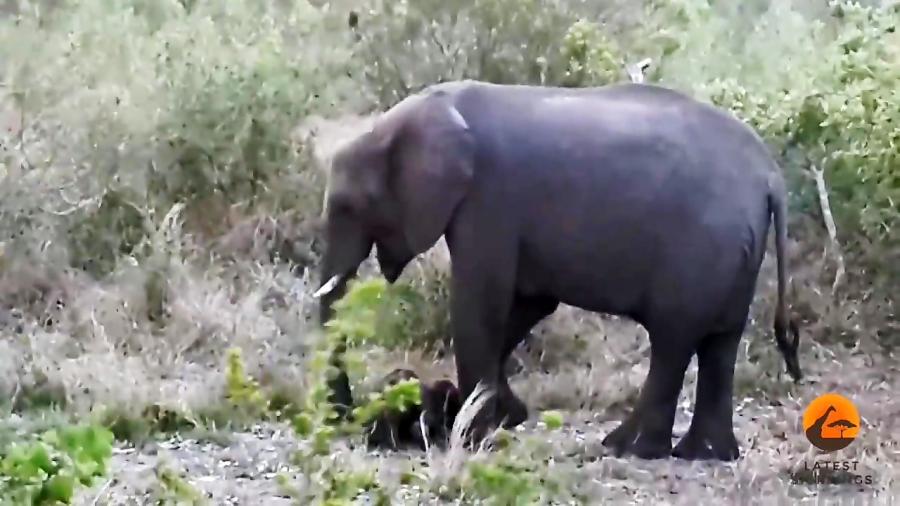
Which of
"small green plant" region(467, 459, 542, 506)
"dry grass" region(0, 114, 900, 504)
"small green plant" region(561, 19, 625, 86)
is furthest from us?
"small green plant" region(561, 19, 625, 86)

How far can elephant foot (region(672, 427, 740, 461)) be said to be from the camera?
4.18 metres

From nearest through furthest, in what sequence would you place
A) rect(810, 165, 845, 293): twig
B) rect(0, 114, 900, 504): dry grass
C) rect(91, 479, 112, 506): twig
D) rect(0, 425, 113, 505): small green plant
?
rect(0, 425, 113, 505): small green plant
rect(91, 479, 112, 506): twig
rect(0, 114, 900, 504): dry grass
rect(810, 165, 845, 293): twig

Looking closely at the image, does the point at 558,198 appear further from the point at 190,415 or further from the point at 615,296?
the point at 190,415

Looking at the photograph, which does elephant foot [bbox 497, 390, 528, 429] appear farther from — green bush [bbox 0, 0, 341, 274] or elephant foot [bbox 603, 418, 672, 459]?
green bush [bbox 0, 0, 341, 274]

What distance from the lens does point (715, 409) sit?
4.21 meters

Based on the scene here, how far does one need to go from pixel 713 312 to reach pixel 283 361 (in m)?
1.69

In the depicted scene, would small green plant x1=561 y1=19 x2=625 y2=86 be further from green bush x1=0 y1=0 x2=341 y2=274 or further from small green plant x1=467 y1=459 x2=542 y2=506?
small green plant x1=467 y1=459 x2=542 y2=506

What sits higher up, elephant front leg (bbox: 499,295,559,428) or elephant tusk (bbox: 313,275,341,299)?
elephant tusk (bbox: 313,275,341,299)

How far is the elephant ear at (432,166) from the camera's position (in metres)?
4.16

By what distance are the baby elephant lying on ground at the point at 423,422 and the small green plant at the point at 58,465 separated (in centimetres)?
187

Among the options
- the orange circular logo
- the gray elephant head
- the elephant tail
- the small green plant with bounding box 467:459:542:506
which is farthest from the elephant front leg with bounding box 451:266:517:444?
the small green plant with bounding box 467:459:542:506

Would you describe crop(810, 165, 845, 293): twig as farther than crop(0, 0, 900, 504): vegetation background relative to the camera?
Yes

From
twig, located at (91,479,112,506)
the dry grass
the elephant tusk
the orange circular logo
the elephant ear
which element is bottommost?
the dry grass

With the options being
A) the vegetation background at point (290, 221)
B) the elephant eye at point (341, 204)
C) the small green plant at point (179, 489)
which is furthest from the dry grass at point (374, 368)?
the elephant eye at point (341, 204)
